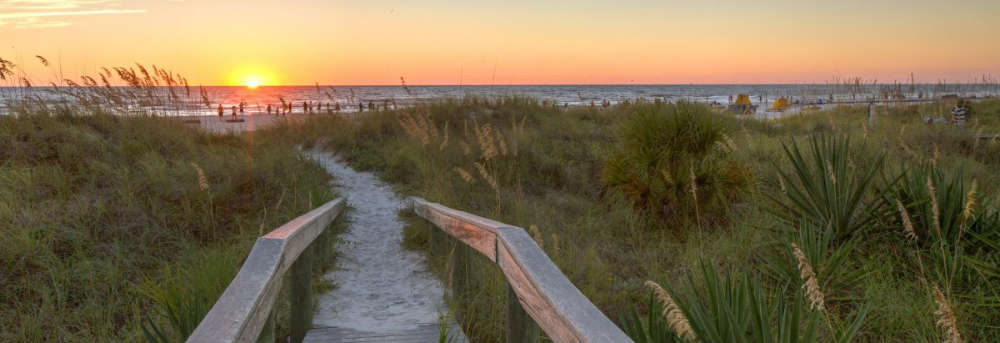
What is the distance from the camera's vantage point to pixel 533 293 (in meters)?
2.37

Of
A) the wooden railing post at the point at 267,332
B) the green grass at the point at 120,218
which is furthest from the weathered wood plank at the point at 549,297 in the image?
the green grass at the point at 120,218

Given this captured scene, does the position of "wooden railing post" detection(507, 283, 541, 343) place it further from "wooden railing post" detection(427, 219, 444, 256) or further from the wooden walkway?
"wooden railing post" detection(427, 219, 444, 256)

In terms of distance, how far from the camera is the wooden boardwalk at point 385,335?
372 centimetres

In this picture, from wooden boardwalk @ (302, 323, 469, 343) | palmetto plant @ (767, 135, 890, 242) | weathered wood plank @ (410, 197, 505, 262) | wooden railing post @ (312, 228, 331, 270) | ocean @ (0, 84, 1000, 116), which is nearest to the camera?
weathered wood plank @ (410, 197, 505, 262)

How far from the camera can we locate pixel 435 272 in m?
5.41

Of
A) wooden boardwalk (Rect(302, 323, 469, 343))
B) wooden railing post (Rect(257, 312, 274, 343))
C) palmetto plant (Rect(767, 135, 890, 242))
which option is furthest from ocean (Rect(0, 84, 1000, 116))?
wooden railing post (Rect(257, 312, 274, 343))

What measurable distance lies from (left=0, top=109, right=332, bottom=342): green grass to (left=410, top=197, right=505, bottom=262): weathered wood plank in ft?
3.87

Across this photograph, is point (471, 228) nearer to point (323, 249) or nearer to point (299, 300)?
point (299, 300)

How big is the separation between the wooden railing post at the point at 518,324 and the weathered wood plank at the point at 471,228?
38cm

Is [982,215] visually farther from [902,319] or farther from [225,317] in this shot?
[225,317]

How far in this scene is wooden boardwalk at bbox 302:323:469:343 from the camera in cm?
372

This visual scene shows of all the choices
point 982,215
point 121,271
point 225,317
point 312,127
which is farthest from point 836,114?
point 225,317

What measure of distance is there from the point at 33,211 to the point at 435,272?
395 cm

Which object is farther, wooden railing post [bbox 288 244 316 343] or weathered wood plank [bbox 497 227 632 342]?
wooden railing post [bbox 288 244 316 343]
